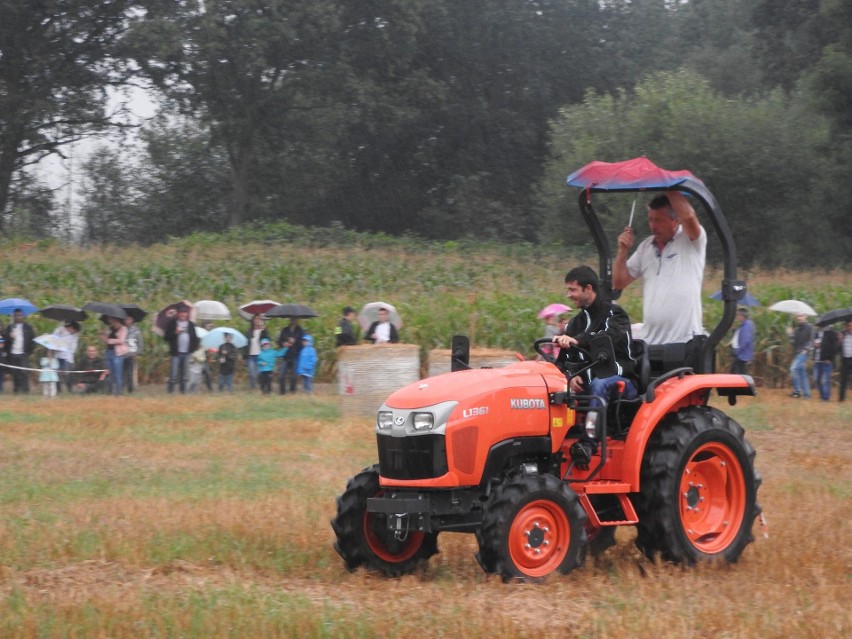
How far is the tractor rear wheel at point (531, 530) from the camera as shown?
6.96 meters

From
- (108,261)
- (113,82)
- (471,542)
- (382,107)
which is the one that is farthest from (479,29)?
(471,542)

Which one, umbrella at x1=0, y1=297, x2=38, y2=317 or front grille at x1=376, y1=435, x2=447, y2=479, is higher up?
umbrella at x1=0, y1=297, x2=38, y2=317

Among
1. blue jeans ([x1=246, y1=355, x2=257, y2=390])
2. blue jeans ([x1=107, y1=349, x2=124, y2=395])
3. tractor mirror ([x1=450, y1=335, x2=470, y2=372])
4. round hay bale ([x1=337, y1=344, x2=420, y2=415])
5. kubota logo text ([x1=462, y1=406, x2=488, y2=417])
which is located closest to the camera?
kubota logo text ([x1=462, y1=406, x2=488, y2=417])

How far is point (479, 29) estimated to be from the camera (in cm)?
5875

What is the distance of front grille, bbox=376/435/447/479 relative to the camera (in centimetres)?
715

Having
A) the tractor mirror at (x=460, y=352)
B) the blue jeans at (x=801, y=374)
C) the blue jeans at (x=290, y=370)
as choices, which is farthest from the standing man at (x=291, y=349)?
the tractor mirror at (x=460, y=352)

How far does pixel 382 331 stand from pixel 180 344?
12.9 feet

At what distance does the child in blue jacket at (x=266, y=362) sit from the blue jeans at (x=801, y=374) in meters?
9.85

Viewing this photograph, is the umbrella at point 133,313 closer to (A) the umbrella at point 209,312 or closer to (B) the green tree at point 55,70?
(A) the umbrella at point 209,312

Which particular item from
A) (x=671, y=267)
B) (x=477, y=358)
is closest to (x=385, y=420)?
(x=671, y=267)

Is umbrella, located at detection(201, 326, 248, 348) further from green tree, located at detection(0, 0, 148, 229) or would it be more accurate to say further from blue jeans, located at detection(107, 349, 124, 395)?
green tree, located at detection(0, 0, 148, 229)

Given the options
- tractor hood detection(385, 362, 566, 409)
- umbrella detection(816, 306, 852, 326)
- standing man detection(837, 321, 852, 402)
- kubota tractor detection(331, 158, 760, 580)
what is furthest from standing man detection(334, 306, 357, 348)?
tractor hood detection(385, 362, 566, 409)

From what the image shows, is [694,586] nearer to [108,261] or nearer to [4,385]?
[4,385]

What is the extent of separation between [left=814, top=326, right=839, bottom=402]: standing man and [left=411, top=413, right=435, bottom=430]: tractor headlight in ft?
56.9
